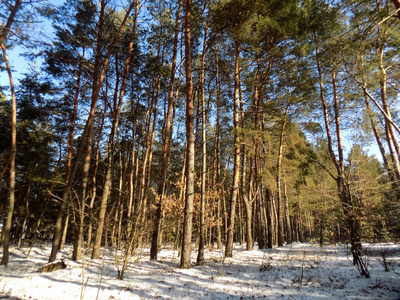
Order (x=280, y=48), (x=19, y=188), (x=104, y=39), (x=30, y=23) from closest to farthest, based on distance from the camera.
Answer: (x=30, y=23) → (x=280, y=48) → (x=104, y=39) → (x=19, y=188)

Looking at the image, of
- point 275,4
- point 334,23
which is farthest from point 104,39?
point 334,23

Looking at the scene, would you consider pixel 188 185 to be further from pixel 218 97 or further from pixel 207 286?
pixel 218 97

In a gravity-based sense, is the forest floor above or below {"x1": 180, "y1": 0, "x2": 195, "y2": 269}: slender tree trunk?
below

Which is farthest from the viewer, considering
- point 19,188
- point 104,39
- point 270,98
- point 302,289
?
point 19,188

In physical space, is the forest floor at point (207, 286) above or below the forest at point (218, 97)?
below

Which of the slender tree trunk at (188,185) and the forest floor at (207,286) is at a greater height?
the slender tree trunk at (188,185)

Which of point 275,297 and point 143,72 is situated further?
point 143,72

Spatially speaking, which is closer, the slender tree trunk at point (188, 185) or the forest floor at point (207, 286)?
the forest floor at point (207, 286)

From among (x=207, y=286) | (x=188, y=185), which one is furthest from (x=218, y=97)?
(x=207, y=286)

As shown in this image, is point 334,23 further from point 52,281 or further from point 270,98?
point 52,281

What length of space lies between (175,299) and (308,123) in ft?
37.2

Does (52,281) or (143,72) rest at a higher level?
(143,72)

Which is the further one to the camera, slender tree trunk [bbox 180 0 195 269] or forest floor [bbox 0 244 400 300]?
slender tree trunk [bbox 180 0 195 269]

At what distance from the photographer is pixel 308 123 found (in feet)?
39.4
